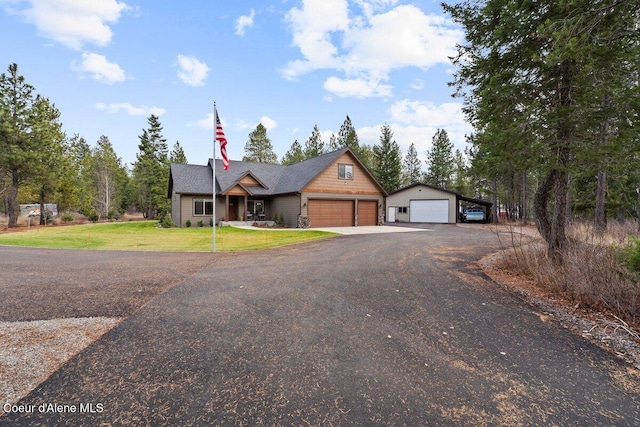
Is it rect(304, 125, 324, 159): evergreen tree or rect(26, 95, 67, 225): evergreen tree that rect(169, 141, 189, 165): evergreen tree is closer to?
rect(304, 125, 324, 159): evergreen tree

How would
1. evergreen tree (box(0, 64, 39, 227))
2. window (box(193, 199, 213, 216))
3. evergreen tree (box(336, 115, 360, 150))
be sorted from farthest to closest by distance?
1. evergreen tree (box(336, 115, 360, 150))
2. window (box(193, 199, 213, 216))
3. evergreen tree (box(0, 64, 39, 227))

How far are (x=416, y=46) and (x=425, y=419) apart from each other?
1500cm

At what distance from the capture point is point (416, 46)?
13.3m

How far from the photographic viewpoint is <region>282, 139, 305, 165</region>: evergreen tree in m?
51.9

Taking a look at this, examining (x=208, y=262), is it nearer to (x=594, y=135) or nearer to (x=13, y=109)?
(x=594, y=135)

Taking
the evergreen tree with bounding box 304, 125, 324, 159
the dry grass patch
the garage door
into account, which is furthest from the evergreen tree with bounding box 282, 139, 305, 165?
the dry grass patch

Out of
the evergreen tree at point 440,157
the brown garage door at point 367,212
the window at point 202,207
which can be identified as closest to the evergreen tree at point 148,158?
the window at point 202,207

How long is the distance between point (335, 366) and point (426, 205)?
1198 inches

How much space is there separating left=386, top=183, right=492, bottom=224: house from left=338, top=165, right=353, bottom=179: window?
736 centimetres

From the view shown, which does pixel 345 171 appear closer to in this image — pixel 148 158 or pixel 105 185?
pixel 148 158

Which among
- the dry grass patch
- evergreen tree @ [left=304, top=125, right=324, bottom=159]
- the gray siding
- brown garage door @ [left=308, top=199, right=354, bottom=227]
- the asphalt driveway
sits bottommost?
the asphalt driveway

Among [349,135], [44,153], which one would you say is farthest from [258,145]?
[44,153]

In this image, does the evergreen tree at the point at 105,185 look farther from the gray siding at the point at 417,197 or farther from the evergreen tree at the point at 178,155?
the gray siding at the point at 417,197

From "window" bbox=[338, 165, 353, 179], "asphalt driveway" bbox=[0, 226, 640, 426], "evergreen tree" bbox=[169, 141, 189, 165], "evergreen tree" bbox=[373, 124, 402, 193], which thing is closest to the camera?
"asphalt driveway" bbox=[0, 226, 640, 426]
